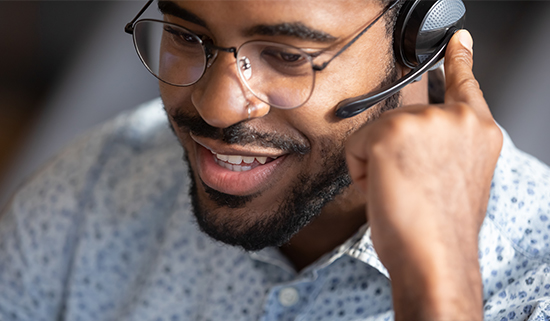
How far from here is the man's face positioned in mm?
931

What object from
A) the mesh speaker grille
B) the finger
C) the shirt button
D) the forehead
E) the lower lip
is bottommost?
the shirt button

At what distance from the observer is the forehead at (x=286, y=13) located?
0.91 m

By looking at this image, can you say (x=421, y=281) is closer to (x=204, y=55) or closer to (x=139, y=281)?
(x=204, y=55)

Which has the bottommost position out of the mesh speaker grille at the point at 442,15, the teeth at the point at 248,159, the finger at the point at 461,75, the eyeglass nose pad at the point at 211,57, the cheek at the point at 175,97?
the teeth at the point at 248,159

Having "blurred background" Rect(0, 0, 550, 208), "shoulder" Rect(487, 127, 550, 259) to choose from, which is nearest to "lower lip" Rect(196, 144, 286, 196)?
"shoulder" Rect(487, 127, 550, 259)

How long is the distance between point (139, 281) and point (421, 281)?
2.98 ft

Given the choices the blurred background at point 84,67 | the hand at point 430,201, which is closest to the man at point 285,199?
the hand at point 430,201

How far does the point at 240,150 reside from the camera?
1.04 metres

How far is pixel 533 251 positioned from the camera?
1131 millimetres

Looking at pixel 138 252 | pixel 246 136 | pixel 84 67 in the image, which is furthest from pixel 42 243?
pixel 84 67

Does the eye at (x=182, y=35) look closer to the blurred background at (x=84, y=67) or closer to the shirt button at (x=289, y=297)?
the shirt button at (x=289, y=297)

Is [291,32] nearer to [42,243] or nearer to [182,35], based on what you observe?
[182,35]

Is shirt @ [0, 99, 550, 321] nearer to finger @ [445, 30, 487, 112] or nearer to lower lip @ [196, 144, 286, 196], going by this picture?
lower lip @ [196, 144, 286, 196]

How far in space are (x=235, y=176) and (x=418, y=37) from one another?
458 millimetres
